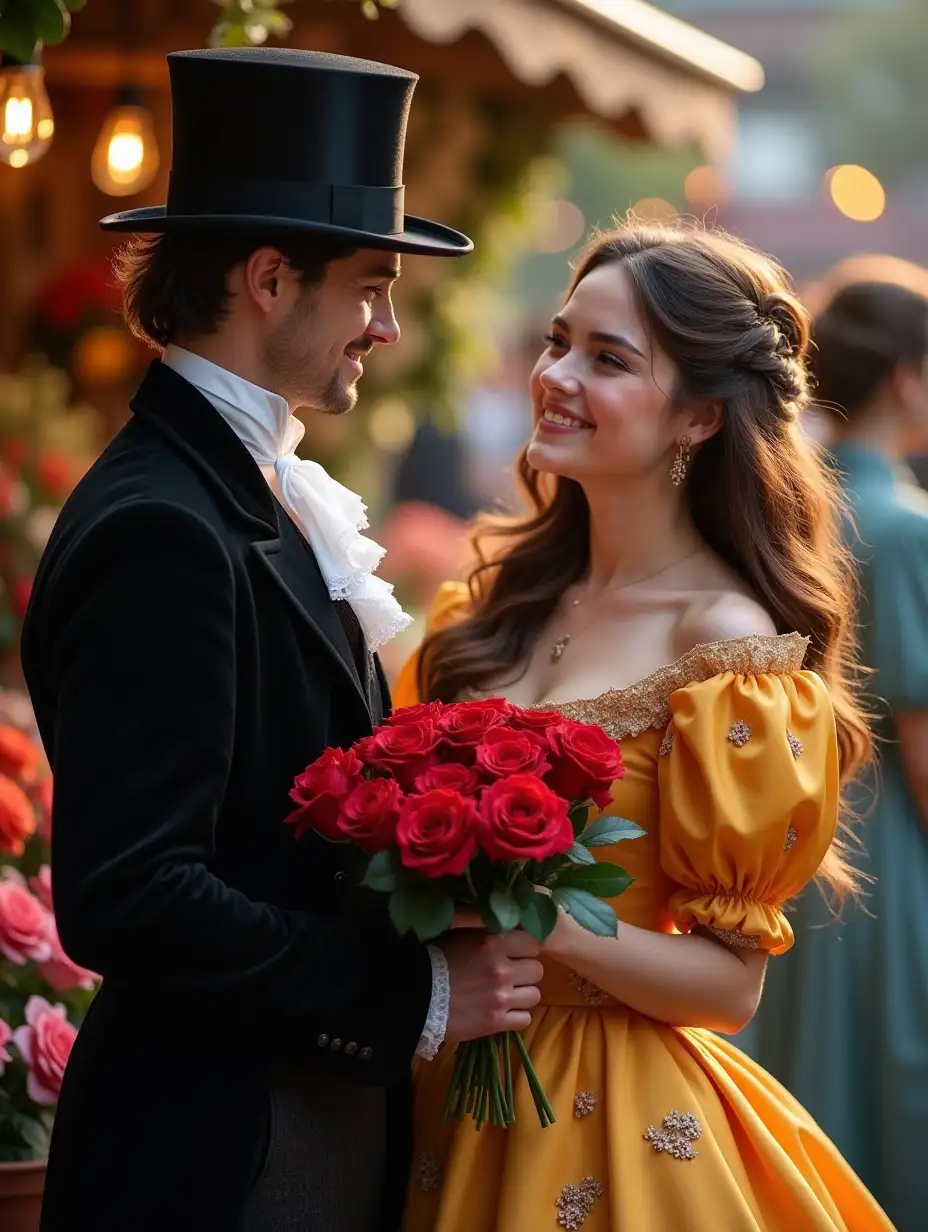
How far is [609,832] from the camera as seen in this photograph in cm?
209

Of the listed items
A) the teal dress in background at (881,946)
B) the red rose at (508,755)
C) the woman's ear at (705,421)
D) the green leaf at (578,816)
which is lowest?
the teal dress in background at (881,946)

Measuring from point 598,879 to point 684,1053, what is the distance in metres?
0.50

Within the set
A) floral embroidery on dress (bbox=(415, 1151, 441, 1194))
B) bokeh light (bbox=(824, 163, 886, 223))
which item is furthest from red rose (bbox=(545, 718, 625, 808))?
bokeh light (bbox=(824, 163, 886, 223))

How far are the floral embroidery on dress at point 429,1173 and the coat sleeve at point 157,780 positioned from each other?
1.56 feet

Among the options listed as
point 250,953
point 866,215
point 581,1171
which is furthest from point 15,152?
point 866,215

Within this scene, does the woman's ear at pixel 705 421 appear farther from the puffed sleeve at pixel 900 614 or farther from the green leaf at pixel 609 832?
the puffed sleeve at pixel 900 614

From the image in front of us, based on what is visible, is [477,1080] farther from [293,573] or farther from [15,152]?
[15,152]

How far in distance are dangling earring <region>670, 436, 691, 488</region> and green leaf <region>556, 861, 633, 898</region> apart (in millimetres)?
876

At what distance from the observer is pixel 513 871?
1.96 metres

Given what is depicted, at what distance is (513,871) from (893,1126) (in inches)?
75.4

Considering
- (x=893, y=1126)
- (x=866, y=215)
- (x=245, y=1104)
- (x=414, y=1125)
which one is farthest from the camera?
(x=866, y=215)

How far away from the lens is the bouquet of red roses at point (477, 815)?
1.90 m

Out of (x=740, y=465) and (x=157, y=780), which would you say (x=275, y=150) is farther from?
(x=740, y=465)

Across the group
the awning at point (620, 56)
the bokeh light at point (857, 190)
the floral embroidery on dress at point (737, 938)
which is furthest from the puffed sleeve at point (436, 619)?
the bokeh light at point (857, 190)
